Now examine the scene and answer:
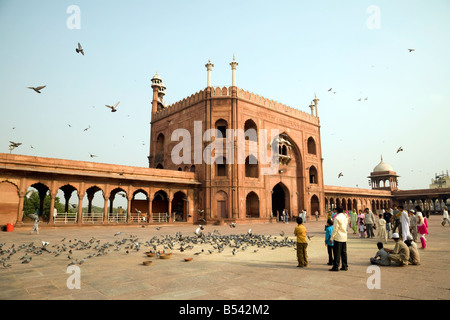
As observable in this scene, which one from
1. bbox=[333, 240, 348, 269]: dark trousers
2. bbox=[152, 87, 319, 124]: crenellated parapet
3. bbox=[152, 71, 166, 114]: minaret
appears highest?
bbox=[152, 71, 166, 114]: minaret

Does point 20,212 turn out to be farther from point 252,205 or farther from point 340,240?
point 252,205

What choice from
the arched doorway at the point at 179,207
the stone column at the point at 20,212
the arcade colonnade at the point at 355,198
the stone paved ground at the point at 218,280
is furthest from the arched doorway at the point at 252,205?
the stone paved ground at the point at 218,280

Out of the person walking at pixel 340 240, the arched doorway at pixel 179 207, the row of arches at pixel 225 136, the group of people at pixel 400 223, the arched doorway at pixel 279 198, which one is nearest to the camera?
the person walking at pixel 340 240

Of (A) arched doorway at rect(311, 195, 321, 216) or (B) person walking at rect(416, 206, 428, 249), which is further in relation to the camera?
(A) arched doorway at rect(311, 195, 321, 216)

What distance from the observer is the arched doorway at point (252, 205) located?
25666 millimetres

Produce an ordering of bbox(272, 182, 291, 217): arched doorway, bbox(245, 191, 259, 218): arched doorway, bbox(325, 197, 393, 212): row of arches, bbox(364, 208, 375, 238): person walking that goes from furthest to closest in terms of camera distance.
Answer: bbox(325, 197, 393, 212): row of arches → bbox(272, 182, 291, 217): arched doorway → bbox(245, 191, 259, 218): arched doorway → bbox(364, 208, 375, 238): person walking

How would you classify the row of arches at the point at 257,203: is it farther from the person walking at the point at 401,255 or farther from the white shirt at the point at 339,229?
the white shirt at the point at 339,229

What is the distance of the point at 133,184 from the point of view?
2052cm

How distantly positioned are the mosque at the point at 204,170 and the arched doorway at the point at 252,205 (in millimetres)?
103

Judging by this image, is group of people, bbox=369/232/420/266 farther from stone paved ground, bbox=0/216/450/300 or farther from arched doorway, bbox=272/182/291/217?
arched doorway, bbox=272/182/291/217

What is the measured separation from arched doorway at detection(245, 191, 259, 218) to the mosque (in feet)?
0.34

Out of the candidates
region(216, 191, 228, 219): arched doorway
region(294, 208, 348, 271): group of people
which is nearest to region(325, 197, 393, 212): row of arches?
region(216, 191, 228, 219): arched doorway

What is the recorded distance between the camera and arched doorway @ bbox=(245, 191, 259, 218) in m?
25.7
